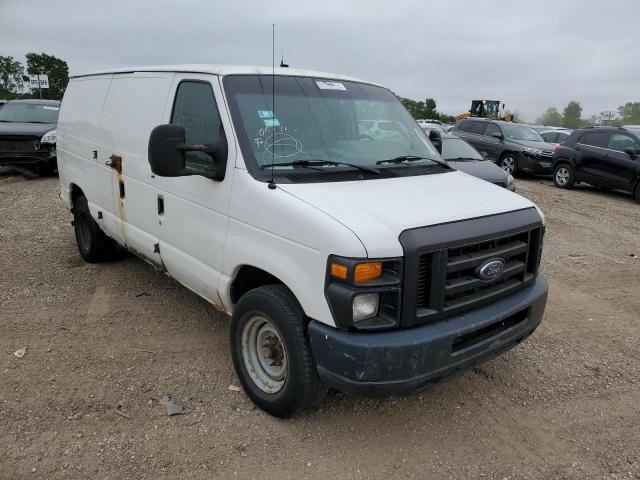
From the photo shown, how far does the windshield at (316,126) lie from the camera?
129 inches

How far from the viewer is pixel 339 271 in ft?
8.36

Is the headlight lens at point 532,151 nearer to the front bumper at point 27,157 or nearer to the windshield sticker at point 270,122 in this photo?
the front bumper at point 27,157

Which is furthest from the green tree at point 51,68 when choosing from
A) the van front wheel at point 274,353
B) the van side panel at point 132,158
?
the van front wheel at point 274,353

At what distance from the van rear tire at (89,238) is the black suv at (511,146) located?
37.2 ft

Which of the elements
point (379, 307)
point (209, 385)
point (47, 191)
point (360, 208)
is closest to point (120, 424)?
point (209, 385)

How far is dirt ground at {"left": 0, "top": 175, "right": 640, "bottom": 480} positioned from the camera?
288 centimetres

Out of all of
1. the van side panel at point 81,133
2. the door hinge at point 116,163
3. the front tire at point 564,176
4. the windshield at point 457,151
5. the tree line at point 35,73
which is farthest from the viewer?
the tree line at point 35,73

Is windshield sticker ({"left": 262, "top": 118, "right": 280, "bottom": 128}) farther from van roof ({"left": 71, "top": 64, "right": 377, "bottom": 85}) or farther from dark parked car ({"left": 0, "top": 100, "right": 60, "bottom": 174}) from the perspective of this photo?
dark parked car ({"left": 0, "top": 100, "right": 60, "bottom": 174})

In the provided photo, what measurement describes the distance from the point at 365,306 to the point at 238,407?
51.9 inches

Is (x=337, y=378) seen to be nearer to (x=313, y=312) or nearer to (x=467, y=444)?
(x=313, y=312)

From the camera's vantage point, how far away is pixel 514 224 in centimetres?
305

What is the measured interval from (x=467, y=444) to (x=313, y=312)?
1314 millimetres

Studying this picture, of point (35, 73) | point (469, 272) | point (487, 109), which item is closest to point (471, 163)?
point (469, 272)

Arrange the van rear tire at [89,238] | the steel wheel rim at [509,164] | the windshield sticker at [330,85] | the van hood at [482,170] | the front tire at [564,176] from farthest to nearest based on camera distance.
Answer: the steel wheel rim at [509,164] → the front tire at [564,176] → the van hood at [482,170] → the van rear tire at [89,238] → the windshield sticker at [330,85]
